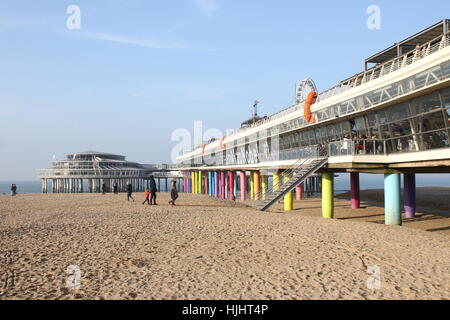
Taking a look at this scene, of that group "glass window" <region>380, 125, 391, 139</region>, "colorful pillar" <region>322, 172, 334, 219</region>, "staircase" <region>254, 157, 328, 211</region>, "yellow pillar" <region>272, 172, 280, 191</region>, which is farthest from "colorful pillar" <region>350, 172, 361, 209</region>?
"glass window" <region>380, 125, 391, 139</region>

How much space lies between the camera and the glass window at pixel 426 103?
12975 millimetres

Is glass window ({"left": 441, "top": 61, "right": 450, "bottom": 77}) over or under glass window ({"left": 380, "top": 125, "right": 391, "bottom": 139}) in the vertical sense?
over

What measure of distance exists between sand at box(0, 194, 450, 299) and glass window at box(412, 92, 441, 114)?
185 inches

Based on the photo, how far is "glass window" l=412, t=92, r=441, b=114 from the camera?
12975 mm

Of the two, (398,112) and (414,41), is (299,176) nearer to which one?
(398,112)

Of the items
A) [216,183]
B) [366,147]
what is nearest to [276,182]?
[366,147]

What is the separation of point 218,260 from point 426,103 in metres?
10.1

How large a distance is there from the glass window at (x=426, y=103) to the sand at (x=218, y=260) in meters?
4.70

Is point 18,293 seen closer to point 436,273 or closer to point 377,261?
→ point 377,261

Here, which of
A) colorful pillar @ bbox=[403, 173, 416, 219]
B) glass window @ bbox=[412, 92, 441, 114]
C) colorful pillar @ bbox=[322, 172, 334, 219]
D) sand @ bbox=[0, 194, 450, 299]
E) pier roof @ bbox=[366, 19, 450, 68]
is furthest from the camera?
colorful pillar @ bbox=[403, 173, 416, 219]

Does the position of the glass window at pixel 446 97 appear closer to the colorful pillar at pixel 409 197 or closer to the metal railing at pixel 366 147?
the metal railing at pixel 366 147

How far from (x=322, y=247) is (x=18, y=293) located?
750 centimetres

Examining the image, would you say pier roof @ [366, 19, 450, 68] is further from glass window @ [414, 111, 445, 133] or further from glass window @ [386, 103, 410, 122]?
glass window @ [414, 111, 445, 133]
